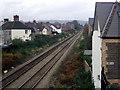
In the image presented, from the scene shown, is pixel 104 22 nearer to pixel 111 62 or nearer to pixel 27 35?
pixel 111 62

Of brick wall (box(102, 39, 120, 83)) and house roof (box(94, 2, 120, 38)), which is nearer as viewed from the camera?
brick wall (box(102, 39, 120, 83))

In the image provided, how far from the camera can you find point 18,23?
4950 centimetres

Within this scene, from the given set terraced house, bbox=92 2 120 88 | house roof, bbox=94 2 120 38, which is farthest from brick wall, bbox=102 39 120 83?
house roof, bbox=94 2 120 38

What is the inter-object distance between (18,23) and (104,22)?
119 ft

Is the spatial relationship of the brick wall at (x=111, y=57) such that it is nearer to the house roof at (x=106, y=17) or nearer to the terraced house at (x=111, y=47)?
the terraced house at (x=111, y=47)

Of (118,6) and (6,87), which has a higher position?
(118,6)

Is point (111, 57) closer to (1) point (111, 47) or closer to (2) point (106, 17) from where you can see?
(1) point (111, 47)

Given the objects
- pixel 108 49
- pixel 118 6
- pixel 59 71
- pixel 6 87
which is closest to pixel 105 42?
pixel 108 49

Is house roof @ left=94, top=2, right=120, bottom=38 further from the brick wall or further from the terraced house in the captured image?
the brick wall

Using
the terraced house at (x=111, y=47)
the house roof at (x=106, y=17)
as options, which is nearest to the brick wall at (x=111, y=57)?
the terraced house at (x=111, y=47)

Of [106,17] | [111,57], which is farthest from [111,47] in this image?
[106,17]

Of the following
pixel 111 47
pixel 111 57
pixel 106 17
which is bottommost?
pixel 111 57

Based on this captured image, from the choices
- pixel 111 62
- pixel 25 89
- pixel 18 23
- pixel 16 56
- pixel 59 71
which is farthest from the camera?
pixel 18 23

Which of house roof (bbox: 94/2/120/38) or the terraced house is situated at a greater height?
house roof (bbox: 94/2/120/38)
